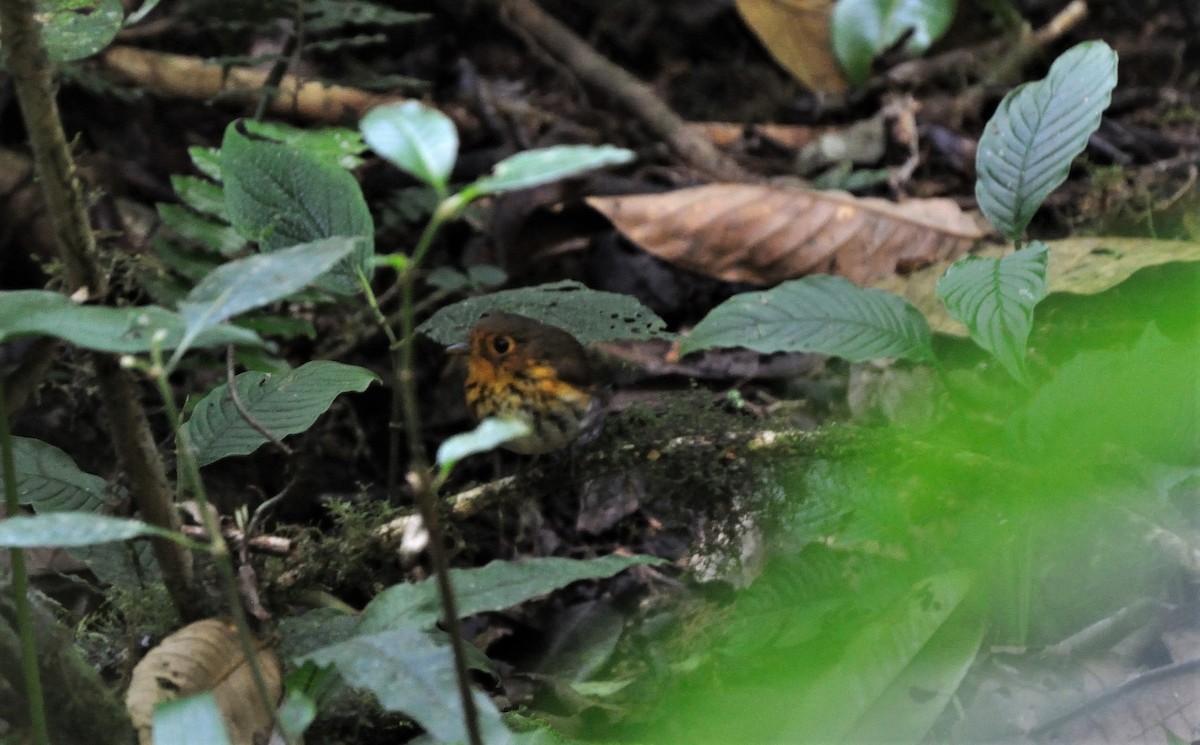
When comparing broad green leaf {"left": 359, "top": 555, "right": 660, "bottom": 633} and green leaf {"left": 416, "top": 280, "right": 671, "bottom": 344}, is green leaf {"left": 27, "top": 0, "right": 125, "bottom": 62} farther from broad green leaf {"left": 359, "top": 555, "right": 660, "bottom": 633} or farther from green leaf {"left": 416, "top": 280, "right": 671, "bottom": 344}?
broad green leaf {"left": 359, "top": 555, "right": 660, "bottom": 633}

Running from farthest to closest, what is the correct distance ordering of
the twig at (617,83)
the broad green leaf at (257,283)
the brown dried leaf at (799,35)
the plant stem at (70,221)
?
the brown dried leaf at (799,35)
the twig at (617,83)
the plant stem at (70,221)
the broad green leaf at (257,283)

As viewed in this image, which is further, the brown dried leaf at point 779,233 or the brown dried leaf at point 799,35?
the brown dried leaf at point 799,35

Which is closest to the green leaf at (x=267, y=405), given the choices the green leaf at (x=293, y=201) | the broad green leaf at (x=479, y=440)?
the green leaf at (x=293, y=201)

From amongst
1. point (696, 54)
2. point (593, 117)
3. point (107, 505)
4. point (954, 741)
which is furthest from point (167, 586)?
point (696, 54)

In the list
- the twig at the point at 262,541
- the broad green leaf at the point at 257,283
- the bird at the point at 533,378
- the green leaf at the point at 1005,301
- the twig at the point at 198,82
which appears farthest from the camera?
the twig at the point at 198,82

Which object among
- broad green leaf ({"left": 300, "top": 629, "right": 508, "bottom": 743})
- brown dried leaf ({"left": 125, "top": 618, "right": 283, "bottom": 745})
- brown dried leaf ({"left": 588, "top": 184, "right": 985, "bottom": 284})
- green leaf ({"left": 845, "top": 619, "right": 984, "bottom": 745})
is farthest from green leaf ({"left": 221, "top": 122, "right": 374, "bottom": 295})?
brown dried leaf ({"left": 588, "top": 184, "right": 985, "bottom": 284})

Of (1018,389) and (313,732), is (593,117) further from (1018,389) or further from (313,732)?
(313,732)

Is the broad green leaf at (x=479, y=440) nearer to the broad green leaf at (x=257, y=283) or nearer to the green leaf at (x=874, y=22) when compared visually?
the broad green leaf at (x=257, y=283)
